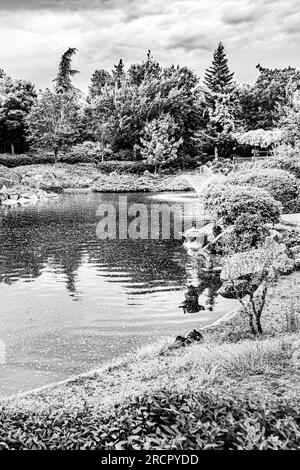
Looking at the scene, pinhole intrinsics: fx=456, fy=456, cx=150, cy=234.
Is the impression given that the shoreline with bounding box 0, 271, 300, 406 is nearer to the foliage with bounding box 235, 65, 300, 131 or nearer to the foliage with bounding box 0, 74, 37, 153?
the foliage with bounding box 0, 74, 37, 153

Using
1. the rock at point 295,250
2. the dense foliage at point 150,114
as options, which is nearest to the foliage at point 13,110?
the dense foliage at point 150,114

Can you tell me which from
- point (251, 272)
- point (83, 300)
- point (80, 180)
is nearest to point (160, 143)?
point (80, 180)

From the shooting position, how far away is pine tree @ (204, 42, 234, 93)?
53.7 meters

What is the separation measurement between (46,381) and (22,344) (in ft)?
4.50

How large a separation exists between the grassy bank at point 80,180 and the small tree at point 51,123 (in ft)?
8.69

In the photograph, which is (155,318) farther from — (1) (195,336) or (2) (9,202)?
(2) (9,202)

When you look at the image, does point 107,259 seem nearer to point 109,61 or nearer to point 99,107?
point 99,107

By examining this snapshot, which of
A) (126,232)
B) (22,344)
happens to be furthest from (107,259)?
(22,344)

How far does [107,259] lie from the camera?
1289 cm

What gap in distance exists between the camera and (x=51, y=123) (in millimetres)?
45344

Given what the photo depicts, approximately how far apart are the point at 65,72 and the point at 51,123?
1250 cm

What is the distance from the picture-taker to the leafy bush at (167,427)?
320 centimetres

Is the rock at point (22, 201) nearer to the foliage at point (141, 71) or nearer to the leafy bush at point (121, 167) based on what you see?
the leafy bush at point (121, 167)

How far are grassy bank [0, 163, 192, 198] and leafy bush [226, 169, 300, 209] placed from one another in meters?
20.5
